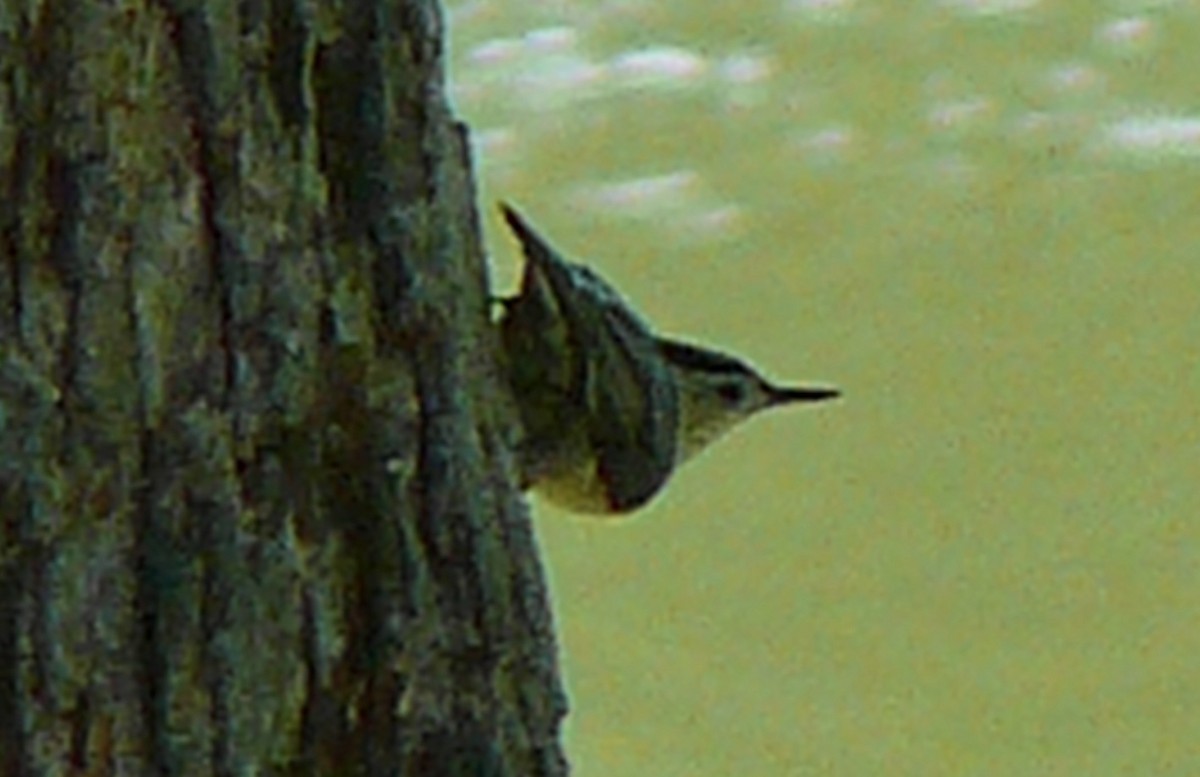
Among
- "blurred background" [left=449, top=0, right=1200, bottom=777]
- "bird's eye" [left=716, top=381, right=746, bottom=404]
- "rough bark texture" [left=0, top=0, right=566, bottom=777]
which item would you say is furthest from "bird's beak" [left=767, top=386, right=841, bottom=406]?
"blurred background" [left=449, top=0, right=1200, bottom=777]

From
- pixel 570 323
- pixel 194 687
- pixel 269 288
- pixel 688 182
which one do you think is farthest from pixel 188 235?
pixel 688 182

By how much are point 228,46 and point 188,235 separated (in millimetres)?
69

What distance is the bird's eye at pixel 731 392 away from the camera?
1.68 meters

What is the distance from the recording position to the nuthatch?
4.80ft

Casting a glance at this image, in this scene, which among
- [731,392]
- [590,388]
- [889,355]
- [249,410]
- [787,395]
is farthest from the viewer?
[889,355]

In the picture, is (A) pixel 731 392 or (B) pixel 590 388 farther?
(A) pixel 731 392

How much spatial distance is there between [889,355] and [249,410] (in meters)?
4.11

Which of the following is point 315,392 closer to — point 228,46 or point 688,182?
point 228,46

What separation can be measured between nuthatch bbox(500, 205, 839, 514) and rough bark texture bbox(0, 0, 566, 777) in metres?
0.06

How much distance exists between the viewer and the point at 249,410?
1257 millimetres

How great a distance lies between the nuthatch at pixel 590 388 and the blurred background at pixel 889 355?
315 centimetres

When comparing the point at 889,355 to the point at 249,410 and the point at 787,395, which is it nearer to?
the point at 787,395

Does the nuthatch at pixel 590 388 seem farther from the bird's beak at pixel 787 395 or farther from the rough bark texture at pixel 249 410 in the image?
the bird's beak at pixel 787 395

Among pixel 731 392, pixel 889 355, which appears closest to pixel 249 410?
pixel 731 392
